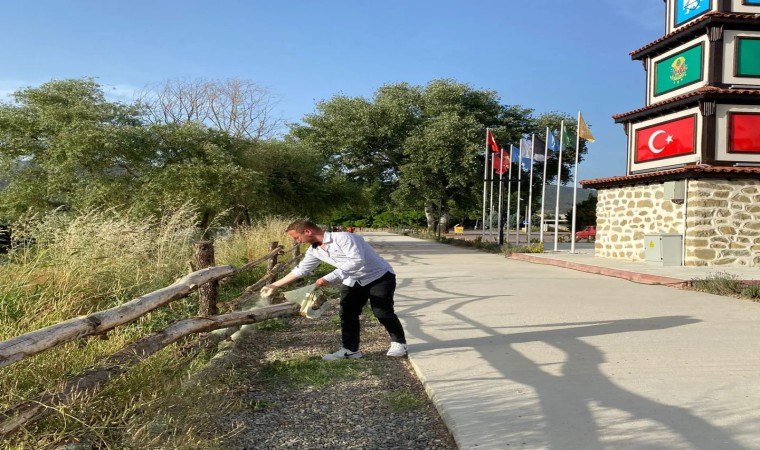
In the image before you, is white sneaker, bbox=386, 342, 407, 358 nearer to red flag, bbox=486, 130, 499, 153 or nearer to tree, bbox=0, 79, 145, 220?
tree, bbox=0, 79, 145, 220

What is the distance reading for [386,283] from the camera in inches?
227

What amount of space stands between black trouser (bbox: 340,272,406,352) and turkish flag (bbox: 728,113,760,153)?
576 inches

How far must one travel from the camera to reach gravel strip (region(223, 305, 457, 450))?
3.67 m

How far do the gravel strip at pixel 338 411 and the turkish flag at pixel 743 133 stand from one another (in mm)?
14625

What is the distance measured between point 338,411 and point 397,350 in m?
1.74

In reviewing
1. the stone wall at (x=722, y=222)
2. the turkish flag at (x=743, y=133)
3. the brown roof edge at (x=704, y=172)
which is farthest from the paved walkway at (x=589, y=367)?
the turkish flag at (x=743, y=133)

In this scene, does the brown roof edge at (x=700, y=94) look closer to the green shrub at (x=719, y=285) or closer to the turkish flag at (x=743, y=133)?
the turkish flag at (x=743, y=133)

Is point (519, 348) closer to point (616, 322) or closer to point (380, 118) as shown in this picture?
point (616, 322)

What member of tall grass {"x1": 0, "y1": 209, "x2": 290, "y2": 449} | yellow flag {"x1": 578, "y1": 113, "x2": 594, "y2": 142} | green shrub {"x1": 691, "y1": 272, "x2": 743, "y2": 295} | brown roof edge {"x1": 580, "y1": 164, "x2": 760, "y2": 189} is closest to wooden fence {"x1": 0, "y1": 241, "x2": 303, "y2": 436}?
tall grass {"x1": 0, "y1": 209, "x2": 290, "y2": 449}

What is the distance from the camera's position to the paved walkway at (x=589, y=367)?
368 cm

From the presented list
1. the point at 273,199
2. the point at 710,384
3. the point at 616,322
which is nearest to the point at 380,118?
the point at 273,199

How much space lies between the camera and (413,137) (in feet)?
106

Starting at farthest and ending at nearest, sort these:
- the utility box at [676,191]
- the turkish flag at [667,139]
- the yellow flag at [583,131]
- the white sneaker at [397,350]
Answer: the yellow flag at [583,131]
the turkish flag at [667,139]
the utility box at [676,191]
the white sneaker at [397,350]

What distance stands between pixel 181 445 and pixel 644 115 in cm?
1915
